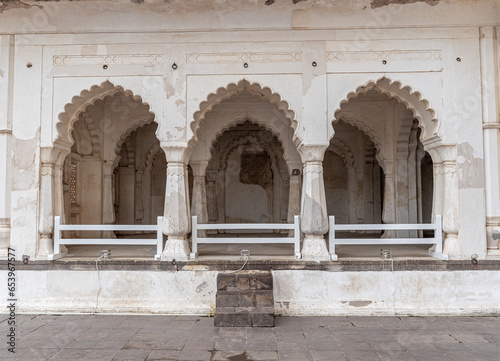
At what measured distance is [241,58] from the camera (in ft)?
22.5

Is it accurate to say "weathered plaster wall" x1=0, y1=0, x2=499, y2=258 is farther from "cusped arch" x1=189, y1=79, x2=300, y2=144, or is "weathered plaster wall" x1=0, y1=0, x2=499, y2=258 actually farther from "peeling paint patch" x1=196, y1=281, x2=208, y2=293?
"peeling paint patch" x1=196, y1=281, x2=208, y2=293

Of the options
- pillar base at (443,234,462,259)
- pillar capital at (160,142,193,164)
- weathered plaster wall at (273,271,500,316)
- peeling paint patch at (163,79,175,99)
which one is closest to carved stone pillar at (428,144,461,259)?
pillar base at (443,234,462,259)

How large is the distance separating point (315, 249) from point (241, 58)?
3.54 metres

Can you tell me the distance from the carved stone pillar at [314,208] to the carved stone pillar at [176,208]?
80.5 inches

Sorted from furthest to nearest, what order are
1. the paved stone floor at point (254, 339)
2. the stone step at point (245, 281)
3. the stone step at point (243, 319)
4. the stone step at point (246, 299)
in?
the stone step at point (245, 281) → the stone step at point (246, 299) → the stone step at point (243, 319) → the paved stone floor at point (254, 339)

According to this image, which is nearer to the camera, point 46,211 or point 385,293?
point 385,293

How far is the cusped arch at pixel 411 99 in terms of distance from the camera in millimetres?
6754

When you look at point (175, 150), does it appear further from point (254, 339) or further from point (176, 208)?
point (254, 339)

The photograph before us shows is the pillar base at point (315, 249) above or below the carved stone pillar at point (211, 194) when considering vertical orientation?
below

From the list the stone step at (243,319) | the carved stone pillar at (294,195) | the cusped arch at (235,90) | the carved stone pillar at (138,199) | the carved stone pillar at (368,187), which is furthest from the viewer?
the carved stone pillar at (138,199)

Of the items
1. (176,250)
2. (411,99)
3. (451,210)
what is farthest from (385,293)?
(176,250)

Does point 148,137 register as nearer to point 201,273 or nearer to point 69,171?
point 69,171

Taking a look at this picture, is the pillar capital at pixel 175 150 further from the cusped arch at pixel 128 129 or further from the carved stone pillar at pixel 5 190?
the cusped arch at pixel 128 129

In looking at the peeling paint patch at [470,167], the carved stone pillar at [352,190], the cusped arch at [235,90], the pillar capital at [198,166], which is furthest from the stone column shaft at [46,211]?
the carved stone pillar at [352,190]
